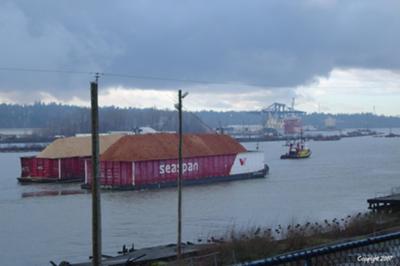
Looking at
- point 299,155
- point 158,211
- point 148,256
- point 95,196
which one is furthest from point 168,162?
point 299,155

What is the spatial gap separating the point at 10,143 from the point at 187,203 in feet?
399

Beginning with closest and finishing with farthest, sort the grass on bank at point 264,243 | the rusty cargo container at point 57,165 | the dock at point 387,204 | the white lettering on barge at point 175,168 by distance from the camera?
the grass on bank at point 264,243 → the dock at point 387,204 → the white lettering on barge at point 175,168 → the rusty cargo container at point 57,165

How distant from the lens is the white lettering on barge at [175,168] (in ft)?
138

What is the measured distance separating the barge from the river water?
5.59 ft

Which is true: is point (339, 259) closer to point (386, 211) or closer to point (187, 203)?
point (386, 211)

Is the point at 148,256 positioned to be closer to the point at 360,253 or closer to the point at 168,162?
the point at 360,253

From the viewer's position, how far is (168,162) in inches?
1660

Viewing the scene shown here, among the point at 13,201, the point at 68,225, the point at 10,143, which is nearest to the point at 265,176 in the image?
the point at 13,201

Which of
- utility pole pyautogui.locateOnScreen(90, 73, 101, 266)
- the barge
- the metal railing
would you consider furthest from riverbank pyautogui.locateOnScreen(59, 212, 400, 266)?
the barge

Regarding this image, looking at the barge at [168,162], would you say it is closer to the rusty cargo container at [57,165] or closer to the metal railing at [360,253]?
the rusty cargo container at [57,165]

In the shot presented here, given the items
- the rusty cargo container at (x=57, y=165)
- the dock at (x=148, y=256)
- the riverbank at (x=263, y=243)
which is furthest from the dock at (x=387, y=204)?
the rusty cargo container at (x=57, y=165)

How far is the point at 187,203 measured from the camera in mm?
31578

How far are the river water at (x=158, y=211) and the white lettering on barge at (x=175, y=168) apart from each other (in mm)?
→ 1960

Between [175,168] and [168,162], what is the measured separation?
0.85 metres
